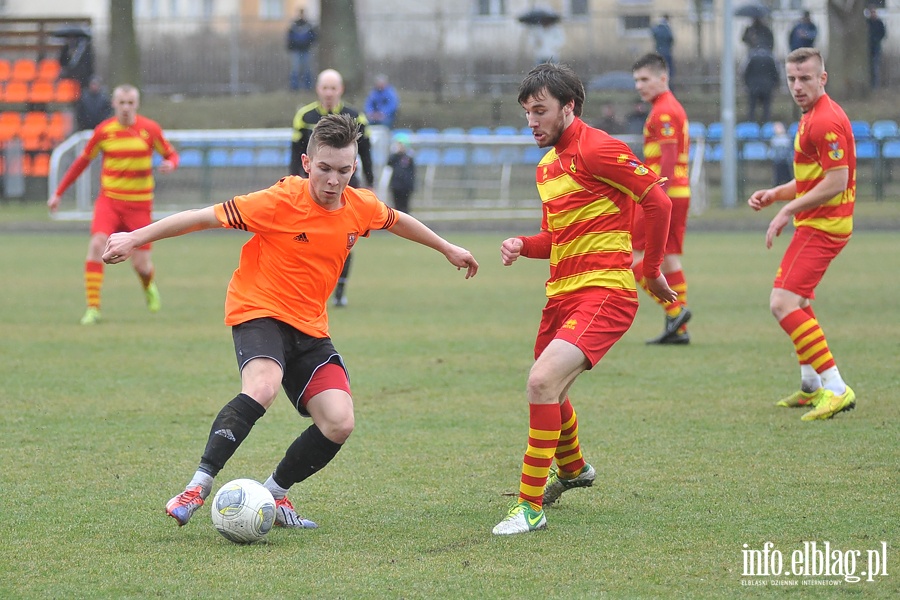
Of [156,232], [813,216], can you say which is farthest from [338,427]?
[813,216]

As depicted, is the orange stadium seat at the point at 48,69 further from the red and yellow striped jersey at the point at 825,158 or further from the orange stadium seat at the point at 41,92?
the red and yellow striped jersey at the point at 825,158

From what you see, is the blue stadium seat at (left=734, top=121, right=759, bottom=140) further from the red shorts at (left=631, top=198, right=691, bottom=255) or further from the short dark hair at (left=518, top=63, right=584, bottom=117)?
the short dark hair at (left=518, top=63, right=584, bottom=117)

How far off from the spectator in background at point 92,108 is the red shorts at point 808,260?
77.6 ft

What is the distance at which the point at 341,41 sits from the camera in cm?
3291

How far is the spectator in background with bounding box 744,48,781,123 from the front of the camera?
2797 centimetres

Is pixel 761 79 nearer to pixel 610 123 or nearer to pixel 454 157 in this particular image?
pixel 610 123

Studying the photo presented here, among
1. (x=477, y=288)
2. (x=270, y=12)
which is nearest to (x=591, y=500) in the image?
(x=477, y=288)

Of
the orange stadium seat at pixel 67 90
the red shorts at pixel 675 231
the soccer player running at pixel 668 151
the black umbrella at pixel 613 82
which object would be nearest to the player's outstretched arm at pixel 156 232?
the red shorts at pixel 675 231

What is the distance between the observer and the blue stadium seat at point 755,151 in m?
27.4

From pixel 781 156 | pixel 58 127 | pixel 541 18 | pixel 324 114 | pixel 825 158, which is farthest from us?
pixel 541 18

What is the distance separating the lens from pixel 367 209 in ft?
17.5

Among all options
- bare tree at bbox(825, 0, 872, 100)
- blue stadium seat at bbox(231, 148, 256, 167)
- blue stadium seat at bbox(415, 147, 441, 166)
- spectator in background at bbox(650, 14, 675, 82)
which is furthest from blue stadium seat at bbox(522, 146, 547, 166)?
bare tree at bbox(825, 0, 872, 100)

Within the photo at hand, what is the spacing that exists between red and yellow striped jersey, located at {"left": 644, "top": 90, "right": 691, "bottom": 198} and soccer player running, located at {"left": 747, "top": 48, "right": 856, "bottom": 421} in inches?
96.7

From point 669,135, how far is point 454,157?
17372mm
